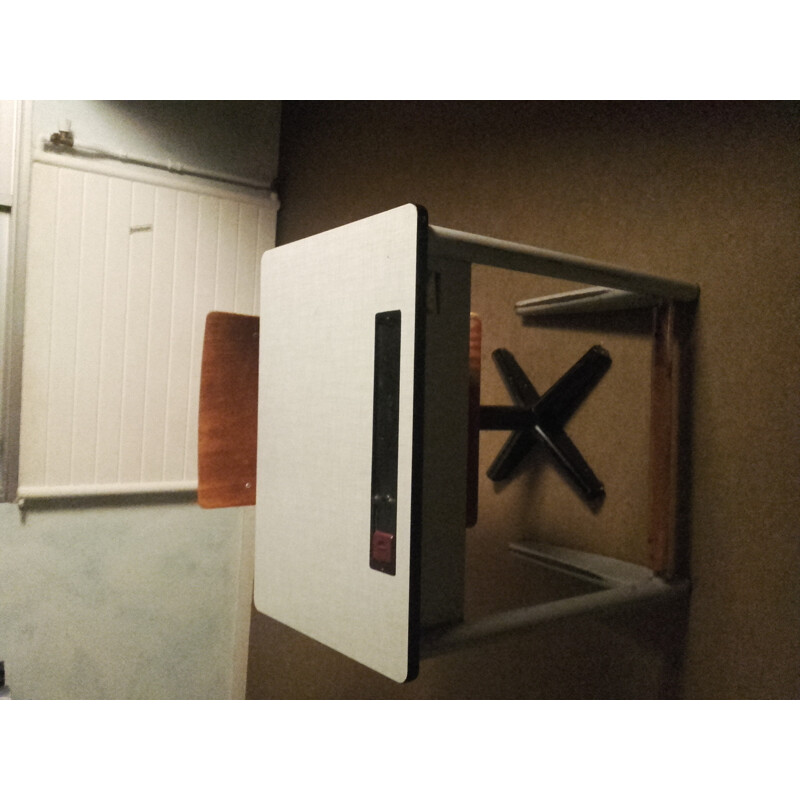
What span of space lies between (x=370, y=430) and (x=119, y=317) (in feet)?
5.45

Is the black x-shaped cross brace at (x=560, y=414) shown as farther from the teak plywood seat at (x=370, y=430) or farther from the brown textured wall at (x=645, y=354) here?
the teak plywood seat at (x=370, y=430)

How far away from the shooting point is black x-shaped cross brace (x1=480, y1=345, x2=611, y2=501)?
144cm

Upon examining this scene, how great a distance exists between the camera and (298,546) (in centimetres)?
99

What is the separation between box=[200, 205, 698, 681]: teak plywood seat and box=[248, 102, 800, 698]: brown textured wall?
11 centimetres

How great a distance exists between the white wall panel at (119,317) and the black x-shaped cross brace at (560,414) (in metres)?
1.30

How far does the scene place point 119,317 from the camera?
7.29ft

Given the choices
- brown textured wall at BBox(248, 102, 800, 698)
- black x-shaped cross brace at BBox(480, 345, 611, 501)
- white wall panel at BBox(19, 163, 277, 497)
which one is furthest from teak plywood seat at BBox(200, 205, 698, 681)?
white wall panel at BBox(19, 163, 277, 497)

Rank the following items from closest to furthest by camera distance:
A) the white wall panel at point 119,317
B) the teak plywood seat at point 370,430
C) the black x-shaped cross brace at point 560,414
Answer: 1. the teak plywood seat at point 370,430
2. the black x-shaped cross brace at point 560,414
3. the white wall panel at point 119,317

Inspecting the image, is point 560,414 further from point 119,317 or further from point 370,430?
point 119,317

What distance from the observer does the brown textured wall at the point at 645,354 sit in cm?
114

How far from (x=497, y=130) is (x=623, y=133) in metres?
0.40

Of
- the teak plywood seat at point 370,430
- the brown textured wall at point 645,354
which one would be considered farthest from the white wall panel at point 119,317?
the teak plywood seat at point 370,430

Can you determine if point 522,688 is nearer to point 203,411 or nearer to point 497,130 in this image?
point 203,411

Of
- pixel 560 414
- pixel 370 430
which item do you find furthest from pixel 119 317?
pixel 370 430
